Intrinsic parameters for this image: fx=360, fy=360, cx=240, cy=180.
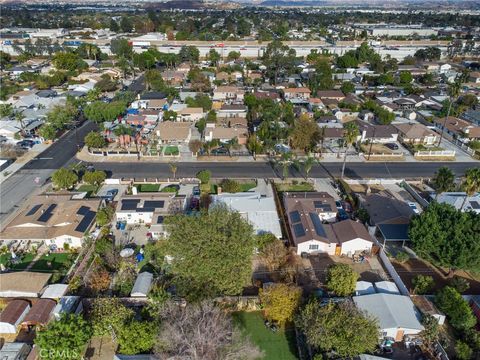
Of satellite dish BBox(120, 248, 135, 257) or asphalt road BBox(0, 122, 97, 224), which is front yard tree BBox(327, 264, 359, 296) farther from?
asphalt road BBox(0, 122, 97, 224)

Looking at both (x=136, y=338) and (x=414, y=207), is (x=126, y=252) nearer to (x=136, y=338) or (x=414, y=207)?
(x=136, y=338)

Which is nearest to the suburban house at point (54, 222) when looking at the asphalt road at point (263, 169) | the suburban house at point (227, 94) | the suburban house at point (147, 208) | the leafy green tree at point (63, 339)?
the suburban house at point (147, 208)

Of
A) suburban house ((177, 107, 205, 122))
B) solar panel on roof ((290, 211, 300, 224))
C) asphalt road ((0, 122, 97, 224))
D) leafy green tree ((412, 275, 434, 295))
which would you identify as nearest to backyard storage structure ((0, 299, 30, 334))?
asphalt road ((0, 122, 97, 224))

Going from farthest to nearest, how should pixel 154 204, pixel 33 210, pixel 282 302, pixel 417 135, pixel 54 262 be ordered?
1. pixel 417 135
2. pixel 154 204
3. pixel 33 210
4. pixel 54 262
5. pixel 282 302

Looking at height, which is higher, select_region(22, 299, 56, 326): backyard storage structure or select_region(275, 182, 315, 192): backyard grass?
select_region(22, 299, 56, 326): backyard storage structure

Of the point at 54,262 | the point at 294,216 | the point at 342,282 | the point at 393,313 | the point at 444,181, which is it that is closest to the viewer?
the point at 393,313

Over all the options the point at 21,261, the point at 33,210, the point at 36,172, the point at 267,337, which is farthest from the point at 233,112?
the point at 267,337

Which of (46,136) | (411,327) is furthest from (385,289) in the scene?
(46,136)
